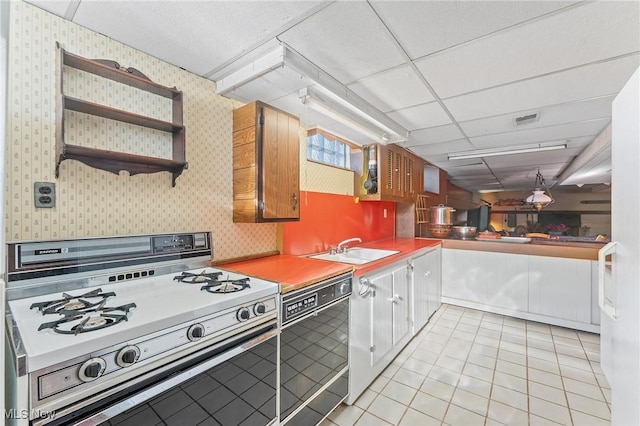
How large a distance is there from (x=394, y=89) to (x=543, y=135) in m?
2.23

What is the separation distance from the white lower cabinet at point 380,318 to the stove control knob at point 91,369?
1336mm

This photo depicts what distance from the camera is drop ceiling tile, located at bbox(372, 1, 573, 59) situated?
48.2 inches

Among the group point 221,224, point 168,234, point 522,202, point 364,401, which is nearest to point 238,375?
point 168,234

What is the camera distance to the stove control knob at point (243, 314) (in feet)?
3.84

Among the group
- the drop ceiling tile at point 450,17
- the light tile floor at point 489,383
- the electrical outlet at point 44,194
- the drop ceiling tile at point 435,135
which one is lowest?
the light tile floor at point 489,383

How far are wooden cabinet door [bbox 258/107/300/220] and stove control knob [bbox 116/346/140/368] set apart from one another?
1063 mm

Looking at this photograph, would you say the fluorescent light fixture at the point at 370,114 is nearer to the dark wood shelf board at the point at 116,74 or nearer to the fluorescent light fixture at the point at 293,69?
the fluorescent light fixture at the point at 293,69

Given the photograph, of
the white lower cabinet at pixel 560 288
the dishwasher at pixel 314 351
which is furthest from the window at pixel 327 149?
the white lower cabinet at pixel 560 288

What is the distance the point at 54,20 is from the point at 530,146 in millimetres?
4497

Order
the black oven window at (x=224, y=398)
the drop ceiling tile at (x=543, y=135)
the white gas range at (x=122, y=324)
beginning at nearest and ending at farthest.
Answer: the white gas range at (x=122, y=324), the black oven window at (x=224, y=398), the drop ceiling tile at (x=543, y=135)

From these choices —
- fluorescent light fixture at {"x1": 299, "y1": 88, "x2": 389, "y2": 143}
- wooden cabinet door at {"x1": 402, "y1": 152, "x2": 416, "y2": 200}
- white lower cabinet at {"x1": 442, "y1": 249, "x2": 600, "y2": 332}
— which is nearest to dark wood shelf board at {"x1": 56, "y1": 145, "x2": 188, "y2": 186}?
fluorescent light fixture at {"x1": 299, "y1": 88, "x2": 389, "y2": 143}

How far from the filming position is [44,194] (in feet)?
4.06

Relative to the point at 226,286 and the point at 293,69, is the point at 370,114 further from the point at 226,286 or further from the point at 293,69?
the point at 226,286

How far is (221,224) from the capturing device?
1908 mm
